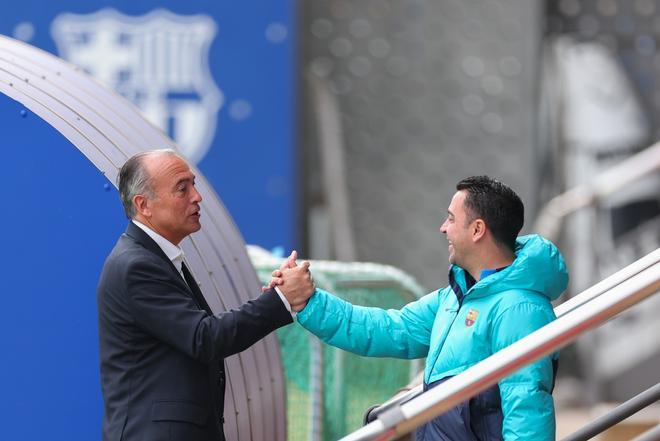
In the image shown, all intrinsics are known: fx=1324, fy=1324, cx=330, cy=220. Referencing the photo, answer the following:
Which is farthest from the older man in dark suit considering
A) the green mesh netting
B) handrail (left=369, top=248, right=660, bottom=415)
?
the green mesh netting

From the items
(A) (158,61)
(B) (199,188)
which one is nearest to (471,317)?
(B) (199,188)

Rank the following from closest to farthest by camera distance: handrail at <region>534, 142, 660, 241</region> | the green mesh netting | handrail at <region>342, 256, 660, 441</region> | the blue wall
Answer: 1. handrail at <region>342, 256, 660, 441</region>
2. the blue wall
3. the green mesh netting
4. handrail at <region>534, 142, 660, 241</region>

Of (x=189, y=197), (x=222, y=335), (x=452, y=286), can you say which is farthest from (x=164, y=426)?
(x=452, y=286)

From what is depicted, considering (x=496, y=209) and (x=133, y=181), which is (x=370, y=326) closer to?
(x=496, y=209)

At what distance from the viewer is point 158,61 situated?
293 inches

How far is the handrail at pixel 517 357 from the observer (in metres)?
2.86

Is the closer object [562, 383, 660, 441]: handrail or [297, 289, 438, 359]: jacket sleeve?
[562, 383, 660, 441]: handrail

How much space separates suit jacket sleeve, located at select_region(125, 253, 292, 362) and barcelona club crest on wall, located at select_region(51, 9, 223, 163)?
3.88m

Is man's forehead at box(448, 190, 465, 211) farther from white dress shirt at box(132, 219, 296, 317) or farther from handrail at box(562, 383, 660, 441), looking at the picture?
handrail at box(562, 383, 660, 441)

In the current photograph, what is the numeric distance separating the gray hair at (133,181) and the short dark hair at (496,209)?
0.85 meters

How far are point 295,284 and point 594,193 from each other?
13.0 feet

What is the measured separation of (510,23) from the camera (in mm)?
8531

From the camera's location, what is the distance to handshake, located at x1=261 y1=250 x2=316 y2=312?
143 inches

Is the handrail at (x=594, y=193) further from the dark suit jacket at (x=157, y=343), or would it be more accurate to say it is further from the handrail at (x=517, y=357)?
the handrail at (x=517, y=357)
